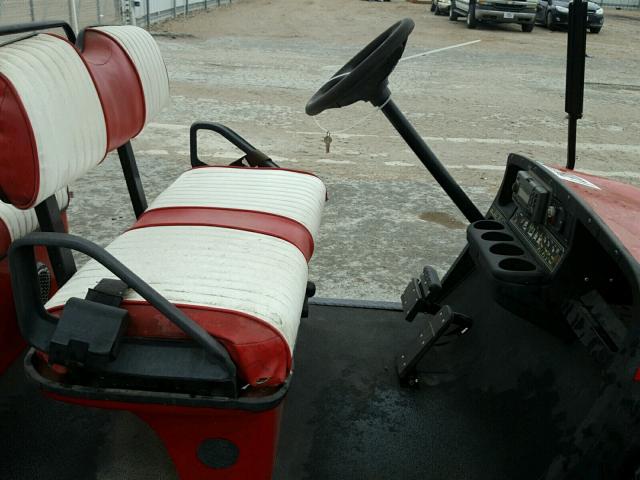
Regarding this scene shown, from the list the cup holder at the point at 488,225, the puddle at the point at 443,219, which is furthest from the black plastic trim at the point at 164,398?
the puddle at the point at 443,219

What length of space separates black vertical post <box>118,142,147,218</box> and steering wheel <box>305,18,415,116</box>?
0.74 metres

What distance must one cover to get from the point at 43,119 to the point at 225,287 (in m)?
0.55

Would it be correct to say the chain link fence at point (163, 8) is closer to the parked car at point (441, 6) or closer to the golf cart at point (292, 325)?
the parked car at point (441, 6)

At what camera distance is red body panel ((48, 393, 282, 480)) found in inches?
61.3

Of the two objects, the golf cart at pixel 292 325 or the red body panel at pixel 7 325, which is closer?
the golf cart at pixel 292 325

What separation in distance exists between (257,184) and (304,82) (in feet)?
20.4

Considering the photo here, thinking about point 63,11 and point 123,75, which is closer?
point 123,75

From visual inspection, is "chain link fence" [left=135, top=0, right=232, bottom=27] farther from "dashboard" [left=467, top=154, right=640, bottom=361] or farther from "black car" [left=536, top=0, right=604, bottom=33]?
"dashboard" [left=467, top=154, right=640, bottom=361]

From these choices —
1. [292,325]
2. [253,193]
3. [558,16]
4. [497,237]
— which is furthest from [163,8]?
[292,325]

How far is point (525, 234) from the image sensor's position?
1997 millimetres

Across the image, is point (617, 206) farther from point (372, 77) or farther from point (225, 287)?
point (225, 287)

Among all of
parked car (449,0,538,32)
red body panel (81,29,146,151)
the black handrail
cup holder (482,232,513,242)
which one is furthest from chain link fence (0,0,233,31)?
parked car (449,0,538,32)

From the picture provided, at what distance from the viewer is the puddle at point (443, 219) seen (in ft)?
13.1

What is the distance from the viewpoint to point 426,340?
2113 mm
